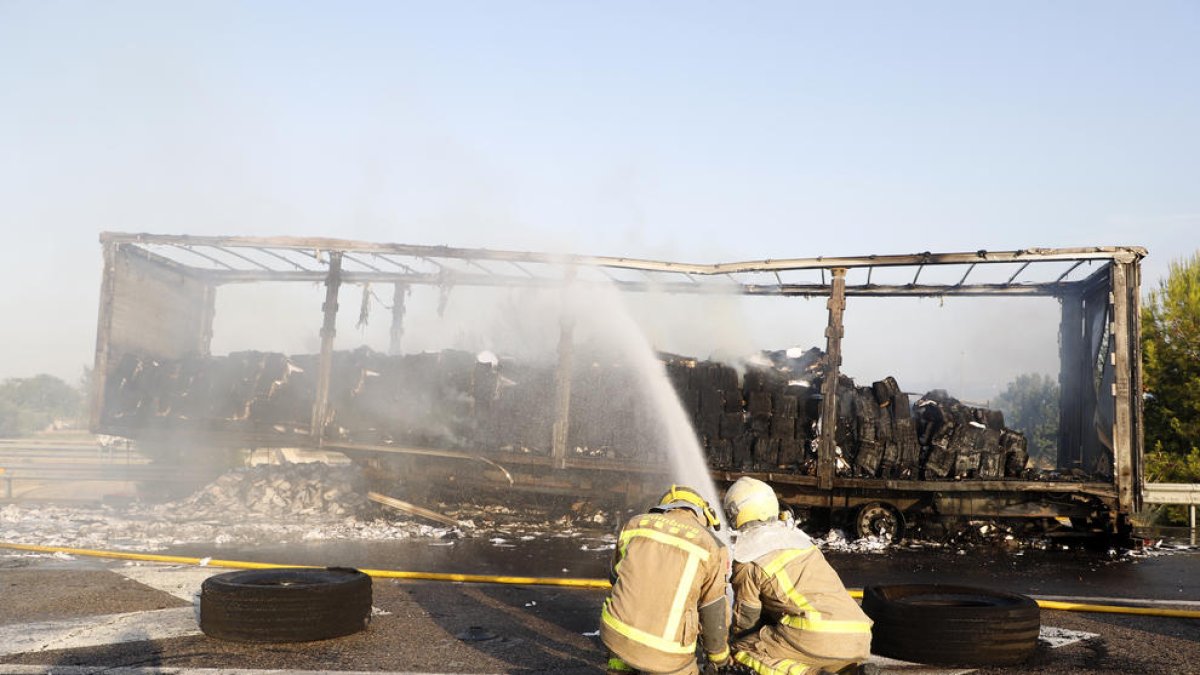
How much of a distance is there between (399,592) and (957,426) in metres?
8.67

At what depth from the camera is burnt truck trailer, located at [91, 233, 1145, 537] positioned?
43.0ft

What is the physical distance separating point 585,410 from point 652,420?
106 cm

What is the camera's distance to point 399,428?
14672 mm

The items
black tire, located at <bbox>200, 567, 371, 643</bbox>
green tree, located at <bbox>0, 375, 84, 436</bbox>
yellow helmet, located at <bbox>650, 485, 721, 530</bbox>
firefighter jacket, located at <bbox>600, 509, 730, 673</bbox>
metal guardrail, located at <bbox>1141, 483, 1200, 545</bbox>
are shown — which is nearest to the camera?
firefighter jacket, located at <bbox>600, 509, 730, 673</bbox>

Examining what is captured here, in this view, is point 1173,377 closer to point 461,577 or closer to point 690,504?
point 461,577

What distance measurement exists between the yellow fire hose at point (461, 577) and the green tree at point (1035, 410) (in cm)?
2442

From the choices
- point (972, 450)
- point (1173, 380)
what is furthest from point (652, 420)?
point (1173, 380)

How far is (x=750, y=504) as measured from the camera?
462 cm

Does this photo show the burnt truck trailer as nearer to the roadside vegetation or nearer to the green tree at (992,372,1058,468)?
the roadside vegetation

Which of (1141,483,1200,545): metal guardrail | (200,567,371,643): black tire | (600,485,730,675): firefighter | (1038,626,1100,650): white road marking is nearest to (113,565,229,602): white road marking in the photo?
(200,567,371,643): black tire

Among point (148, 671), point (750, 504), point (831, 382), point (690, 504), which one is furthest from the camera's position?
point (831, 382)

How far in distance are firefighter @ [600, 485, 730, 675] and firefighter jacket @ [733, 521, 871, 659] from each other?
23 centimetres

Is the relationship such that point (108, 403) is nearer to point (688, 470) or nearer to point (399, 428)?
point (399, 428)

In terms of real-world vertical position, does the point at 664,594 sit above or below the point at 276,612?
above
